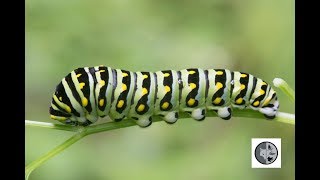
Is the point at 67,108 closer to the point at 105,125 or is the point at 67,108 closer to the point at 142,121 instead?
the point at 105,125

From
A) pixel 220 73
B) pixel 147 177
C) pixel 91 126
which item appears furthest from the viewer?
pixel 147 177

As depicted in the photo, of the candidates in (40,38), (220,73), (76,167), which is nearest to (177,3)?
(220,73)

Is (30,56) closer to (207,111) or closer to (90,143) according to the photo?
(90,143)

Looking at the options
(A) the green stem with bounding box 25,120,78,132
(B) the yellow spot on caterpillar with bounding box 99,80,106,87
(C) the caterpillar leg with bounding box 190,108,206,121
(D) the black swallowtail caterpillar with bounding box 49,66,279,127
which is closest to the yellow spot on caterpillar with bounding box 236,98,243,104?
(D) the black swallowtail caterpillar with bounding box 49,66,279,127

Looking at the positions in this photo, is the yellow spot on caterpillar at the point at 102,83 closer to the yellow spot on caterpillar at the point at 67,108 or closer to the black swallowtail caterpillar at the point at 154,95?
the black swallowtail caterpillar at the point at 154,95

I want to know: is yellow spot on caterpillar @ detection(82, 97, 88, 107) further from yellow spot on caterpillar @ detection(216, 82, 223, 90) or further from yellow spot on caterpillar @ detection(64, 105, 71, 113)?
yellow spot on caterpillar @ detection(216, 82, 223, 90)

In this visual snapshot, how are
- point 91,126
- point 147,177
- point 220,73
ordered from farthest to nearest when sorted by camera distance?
point 147,177, point 220,73, point 91,126

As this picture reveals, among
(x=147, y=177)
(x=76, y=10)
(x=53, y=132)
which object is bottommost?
(x=147, y=177)

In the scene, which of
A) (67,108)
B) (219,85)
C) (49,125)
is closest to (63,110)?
(67,108)
